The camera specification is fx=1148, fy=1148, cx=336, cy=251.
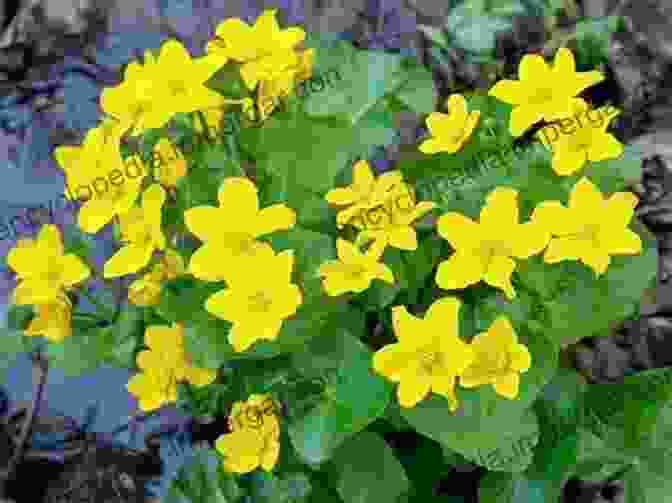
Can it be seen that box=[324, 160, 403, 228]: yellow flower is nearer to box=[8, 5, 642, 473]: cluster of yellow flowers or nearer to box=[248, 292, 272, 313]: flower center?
box=[8, 5, 642, 473]: cluster of yellow flowers

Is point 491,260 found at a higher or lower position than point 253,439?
higher

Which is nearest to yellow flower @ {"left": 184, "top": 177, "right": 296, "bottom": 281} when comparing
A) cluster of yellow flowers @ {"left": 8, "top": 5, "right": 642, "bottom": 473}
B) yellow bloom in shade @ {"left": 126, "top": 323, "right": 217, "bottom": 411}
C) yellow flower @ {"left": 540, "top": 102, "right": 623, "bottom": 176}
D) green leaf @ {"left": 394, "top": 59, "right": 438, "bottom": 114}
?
cluster of yellow flowers @ {"left": 8, "top": 5, "right": 642, "bottom": 473}

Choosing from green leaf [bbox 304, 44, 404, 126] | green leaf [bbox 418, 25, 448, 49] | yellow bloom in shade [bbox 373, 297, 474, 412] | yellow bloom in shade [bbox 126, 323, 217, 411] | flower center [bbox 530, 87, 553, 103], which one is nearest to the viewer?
yellow bloom in shade [bbox 373, 297, 474, 412]

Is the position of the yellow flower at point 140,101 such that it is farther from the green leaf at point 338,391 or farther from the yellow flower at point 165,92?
the green leaf at point 338,391

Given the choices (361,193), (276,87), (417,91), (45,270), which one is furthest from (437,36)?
(45,270)

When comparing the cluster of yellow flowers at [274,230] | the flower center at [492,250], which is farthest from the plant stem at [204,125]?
the flower center at [492,250]

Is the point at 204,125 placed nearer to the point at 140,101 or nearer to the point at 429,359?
the point at 140,101
